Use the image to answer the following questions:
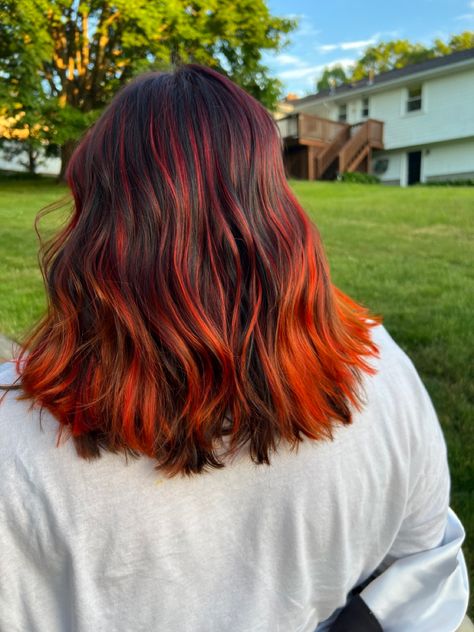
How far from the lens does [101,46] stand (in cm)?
1978

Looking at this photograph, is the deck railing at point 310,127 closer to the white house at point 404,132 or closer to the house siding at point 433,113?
the white house at point 404,132

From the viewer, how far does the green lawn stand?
3328 mm

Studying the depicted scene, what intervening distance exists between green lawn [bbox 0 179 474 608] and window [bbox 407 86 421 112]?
16.1 m

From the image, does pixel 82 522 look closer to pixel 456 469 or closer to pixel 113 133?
pixel 113 133

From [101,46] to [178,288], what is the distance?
2190cm

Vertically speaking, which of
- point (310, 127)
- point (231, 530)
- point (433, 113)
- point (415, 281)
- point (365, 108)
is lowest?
point (415, 281)

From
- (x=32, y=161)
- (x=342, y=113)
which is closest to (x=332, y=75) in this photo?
(x=342, y=113)

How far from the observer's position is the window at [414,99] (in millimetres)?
26650

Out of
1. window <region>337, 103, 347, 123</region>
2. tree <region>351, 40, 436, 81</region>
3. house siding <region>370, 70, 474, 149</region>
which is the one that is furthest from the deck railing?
tree <region>351, 40, 436, 81</region>

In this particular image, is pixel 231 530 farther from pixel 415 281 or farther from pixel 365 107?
pixel 365 107

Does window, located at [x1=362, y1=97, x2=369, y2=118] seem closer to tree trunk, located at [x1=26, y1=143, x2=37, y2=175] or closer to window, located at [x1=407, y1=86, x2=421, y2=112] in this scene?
window, located at [x1=407, y1=86, x2=421, y2=112]

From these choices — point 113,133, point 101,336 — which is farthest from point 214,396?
point 113,133

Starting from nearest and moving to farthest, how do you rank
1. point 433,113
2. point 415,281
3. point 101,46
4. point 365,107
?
1. point 415,281
2. point 101,46
3. point 433,113
4. point 365,107

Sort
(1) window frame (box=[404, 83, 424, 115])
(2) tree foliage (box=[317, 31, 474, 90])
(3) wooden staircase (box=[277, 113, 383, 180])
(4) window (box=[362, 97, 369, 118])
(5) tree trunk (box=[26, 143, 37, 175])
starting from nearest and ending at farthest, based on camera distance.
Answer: (5) tree trunk (box=[26, 143, 37, 175]) < (3) wooden staircase (box=[277, 113, 383, 180]) < (1) window frame (box=[404, 83, 424, 115]) < (4) window (box=[362, 97, 369, 118]) < (2) tree foliage (box=[317, 31, 474, 90])
